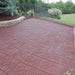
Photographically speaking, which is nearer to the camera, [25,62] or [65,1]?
[25,62]

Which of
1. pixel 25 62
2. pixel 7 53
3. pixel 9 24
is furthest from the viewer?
pixel 9 24

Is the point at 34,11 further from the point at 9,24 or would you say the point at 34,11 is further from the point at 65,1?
the point at 65,1

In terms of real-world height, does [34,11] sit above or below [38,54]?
above

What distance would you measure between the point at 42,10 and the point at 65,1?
361 inches

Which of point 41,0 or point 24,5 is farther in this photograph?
point 41,0

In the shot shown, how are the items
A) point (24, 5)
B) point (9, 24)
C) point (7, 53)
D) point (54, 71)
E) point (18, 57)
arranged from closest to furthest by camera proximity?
point (54, 71), point (18, 57), point (7, 53), point (9, 24), point (24, 5)

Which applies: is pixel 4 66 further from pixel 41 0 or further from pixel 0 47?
pixel 41 0

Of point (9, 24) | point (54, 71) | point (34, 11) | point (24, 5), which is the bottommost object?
point (54, 71)

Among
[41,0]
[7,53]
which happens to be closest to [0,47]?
[7,53]

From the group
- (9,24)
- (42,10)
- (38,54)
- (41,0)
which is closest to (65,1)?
(41,0)

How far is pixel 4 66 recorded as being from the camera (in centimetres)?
184

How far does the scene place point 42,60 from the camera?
2.13 meters

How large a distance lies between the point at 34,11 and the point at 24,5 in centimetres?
158

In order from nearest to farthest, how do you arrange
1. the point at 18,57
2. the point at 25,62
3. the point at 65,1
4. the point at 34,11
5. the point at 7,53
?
the point at 25,62 < the point at 18,57 < the point at 7,53 < the point at 34,11 < the point at 65,1
